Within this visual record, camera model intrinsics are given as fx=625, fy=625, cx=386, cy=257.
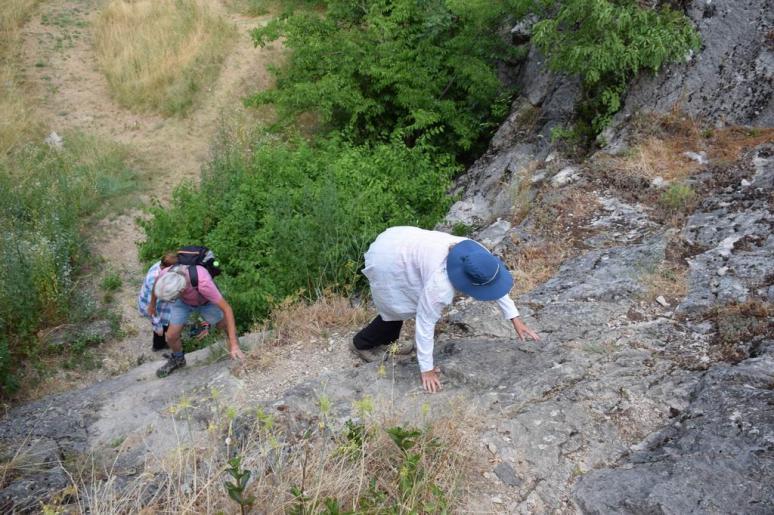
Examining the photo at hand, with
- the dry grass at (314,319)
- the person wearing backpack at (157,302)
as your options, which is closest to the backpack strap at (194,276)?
the person wearing backpack at (157,302)

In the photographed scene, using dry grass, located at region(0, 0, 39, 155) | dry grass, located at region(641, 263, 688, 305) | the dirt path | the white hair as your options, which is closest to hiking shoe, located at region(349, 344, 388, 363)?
the white hair

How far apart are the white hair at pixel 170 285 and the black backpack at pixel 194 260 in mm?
79

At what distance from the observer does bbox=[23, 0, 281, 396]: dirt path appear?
923cm

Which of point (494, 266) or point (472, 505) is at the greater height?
point (494, 266)

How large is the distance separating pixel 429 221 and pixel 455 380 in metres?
4.06

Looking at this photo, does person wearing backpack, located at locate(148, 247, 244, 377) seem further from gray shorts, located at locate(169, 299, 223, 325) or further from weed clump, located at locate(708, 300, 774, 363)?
weed clump, located at locate(708, 300, 774, 363)

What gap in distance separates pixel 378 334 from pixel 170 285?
1.56 meters

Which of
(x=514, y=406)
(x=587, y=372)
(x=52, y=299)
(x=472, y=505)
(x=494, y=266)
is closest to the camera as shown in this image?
(x=472, y=505)

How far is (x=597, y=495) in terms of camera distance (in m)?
3.11

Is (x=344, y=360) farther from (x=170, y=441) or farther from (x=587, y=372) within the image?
(x=587, y=372)

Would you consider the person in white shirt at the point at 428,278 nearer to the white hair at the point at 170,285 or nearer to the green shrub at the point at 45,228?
the white hair at the point at 170,285

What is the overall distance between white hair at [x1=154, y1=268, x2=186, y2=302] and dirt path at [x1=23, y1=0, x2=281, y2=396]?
3675 millimetres

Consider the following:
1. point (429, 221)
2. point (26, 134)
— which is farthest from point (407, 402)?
point (26, 134)

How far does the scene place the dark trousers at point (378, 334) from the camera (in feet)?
14.6
